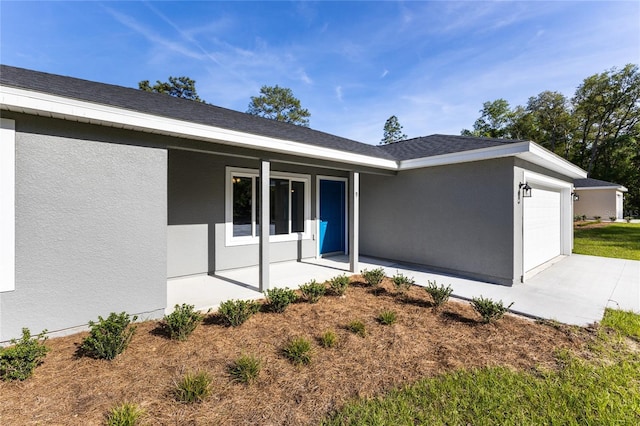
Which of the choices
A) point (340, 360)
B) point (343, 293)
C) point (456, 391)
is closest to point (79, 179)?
point (340, 360)

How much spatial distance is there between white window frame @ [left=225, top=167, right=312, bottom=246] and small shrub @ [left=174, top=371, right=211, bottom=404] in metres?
4.49

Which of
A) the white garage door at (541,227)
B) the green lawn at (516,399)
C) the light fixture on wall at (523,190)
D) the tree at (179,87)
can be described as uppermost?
the tree at (179,87)

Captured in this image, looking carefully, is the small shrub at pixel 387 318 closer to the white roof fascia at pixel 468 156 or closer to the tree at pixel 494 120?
the white roof fascia at pixel 468 156

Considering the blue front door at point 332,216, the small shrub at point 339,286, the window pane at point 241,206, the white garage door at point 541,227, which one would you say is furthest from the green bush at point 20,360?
the white garage door at point 541,227

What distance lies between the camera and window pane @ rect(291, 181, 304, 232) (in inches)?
326

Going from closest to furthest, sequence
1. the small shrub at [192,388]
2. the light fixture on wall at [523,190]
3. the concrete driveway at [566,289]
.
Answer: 1. the small shrub at [192,388]
2. the concrete driveway at [566,289]
3. the light fixture on wall at [523,190]

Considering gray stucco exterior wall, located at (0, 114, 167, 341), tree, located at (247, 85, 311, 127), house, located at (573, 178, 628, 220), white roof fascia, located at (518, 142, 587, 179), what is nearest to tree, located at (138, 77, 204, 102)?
tree, located at (247, 85, 311, 127)

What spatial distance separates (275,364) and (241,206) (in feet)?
15.7

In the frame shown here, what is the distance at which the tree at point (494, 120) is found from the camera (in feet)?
108

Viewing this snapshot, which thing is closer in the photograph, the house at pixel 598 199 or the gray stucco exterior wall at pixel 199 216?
the gray stucco exterior wall at pixel 199 216

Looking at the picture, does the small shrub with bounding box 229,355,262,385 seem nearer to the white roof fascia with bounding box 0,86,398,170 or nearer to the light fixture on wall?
the white roof fascia with bounding box 0,86,398,170

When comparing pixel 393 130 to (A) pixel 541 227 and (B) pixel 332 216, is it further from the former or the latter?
(A) pixel 541 227

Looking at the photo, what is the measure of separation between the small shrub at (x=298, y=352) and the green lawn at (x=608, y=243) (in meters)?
11.8

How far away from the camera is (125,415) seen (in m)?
2.09
